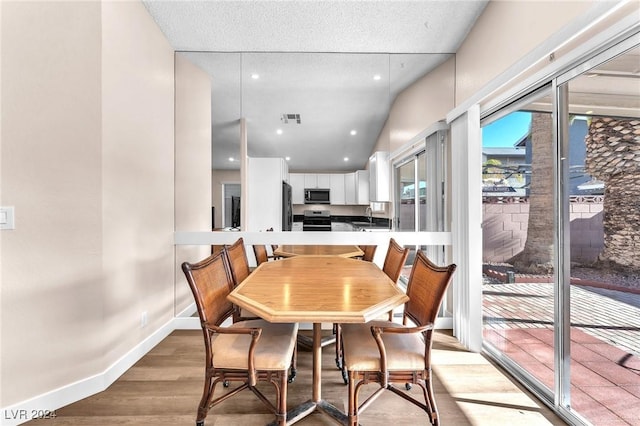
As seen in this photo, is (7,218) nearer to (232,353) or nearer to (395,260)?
(232,353)

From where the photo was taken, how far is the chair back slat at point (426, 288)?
1396 mm

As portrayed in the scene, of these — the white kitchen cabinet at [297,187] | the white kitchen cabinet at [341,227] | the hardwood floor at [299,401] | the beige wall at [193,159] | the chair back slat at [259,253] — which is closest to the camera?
the hardwood floor at [299,401]

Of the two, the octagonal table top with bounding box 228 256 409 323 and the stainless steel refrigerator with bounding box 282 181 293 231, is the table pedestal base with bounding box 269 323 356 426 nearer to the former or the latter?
the octagonal table top with bounding box 228 256 409 323

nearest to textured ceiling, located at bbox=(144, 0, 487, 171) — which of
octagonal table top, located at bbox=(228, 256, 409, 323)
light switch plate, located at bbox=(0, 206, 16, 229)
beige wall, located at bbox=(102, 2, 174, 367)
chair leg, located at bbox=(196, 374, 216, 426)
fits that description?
beige wall, located at bbox=(102, 2, 174, 367)

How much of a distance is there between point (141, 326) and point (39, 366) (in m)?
0.67

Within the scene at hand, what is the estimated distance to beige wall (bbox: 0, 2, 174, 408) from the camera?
1.59m

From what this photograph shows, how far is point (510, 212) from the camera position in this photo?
248 centimetres

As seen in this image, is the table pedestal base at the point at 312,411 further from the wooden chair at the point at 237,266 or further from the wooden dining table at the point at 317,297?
the wooden chair at the point at 237,266

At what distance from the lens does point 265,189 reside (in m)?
2.90

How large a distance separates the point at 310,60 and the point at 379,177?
140cm

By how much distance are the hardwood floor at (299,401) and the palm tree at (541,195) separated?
966 millimetres

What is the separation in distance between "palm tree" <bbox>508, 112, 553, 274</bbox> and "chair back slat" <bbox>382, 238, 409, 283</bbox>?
103 cm

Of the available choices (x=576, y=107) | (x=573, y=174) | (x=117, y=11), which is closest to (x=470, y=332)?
(x=573, y=174)

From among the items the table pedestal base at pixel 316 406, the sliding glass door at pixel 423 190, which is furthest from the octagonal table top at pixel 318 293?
the sliding glass door at pixel 423 190
